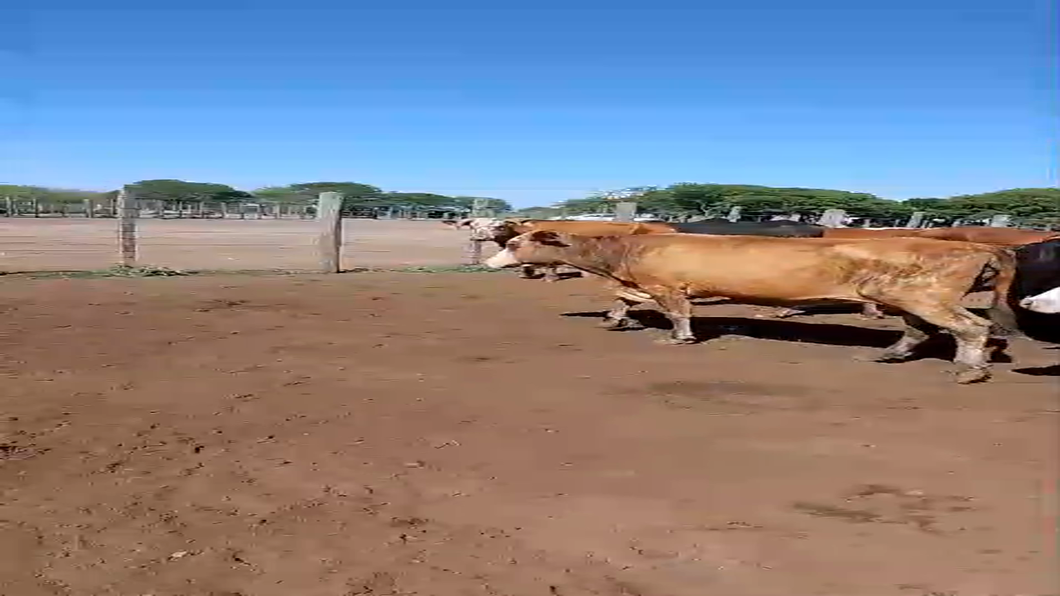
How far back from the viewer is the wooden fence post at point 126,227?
1555cm

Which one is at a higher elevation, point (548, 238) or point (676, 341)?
point (548, 238)

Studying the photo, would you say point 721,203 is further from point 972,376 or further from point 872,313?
point 972,376

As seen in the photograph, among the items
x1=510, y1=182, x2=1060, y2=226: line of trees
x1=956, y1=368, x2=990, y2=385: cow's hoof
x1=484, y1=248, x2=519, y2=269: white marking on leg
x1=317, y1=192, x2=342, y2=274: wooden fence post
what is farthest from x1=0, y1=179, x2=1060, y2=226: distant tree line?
x1=956, y1=368, x2=990, y2=385: cow's hoof

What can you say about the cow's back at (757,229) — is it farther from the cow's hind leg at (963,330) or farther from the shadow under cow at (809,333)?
the cow's hind leg at (963,330)

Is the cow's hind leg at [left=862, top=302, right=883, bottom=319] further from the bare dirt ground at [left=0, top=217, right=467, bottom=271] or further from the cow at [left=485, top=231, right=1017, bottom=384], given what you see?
the bare dirt ground at [left=0, top=217, right=467, bottom=271]

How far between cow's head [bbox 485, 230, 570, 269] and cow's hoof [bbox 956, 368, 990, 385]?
4538 mm

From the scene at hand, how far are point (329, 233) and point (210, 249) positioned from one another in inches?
278

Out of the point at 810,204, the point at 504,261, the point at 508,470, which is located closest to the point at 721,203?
the point at 810,204

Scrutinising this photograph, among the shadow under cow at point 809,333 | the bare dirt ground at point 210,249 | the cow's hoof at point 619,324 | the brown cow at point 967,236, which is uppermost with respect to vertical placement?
the brown cow at point 967,236

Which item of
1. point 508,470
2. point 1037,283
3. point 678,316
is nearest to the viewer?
point 508,470

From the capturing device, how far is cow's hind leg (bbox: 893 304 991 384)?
707 centimetres

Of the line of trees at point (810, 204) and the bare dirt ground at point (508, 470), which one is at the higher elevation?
the line of trees at point (810, 204)

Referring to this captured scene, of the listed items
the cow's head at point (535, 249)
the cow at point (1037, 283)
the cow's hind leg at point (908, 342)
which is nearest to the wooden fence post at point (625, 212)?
the cow's head at point (535, 249)

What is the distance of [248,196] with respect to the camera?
59.6 metres
